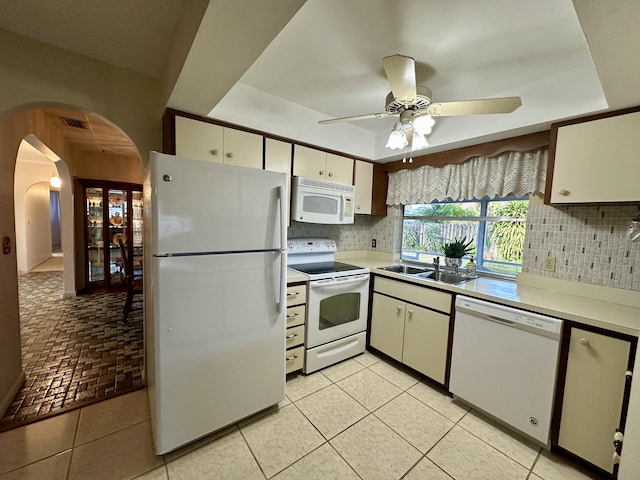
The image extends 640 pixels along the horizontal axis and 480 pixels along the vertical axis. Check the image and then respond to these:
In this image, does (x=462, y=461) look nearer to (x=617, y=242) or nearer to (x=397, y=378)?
(x=397, y=378)

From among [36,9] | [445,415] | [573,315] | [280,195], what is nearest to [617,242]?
[573,315]

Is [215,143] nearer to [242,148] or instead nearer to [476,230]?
[242,148]

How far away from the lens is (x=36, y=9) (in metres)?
1.33

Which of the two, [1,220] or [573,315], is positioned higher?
[1,220]

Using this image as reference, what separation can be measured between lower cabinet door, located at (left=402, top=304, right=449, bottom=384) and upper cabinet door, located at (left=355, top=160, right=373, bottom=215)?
1.26 metres

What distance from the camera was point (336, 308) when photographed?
2406 millimetres

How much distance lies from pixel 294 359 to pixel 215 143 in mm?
1836

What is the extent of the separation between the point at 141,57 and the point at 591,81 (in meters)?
2.86

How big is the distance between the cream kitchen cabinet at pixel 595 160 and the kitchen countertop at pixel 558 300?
2.14ft

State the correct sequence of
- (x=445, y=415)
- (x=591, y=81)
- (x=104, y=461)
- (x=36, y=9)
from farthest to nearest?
(x=445, y=415) < (x=591, y=81) < (x=104, y=461) < (x=36, y=9)

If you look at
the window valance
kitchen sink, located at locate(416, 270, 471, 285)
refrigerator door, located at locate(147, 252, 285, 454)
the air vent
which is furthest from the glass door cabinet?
kitchen sink, located at locate(416, 270, 471, 285)

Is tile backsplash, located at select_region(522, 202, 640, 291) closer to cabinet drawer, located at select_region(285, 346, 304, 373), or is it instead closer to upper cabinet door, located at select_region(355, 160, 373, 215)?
upper cabinet door, located at select_region(355, 160, 373, 215)

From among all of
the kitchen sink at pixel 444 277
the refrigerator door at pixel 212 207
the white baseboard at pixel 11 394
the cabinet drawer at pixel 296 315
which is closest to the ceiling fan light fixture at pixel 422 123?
the refrigerator door at pixel 212 207

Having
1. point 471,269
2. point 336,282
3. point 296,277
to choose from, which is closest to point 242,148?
point 296,277
